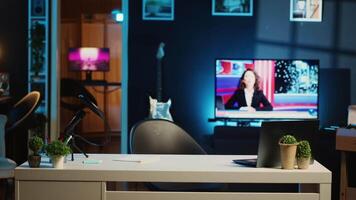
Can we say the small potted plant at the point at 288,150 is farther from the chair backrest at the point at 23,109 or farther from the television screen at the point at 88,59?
the television screen at the point at 88,59

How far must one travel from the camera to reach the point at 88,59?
30.4 ft

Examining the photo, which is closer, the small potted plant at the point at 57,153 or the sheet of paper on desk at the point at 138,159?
the small potted plant at the point at 57,153

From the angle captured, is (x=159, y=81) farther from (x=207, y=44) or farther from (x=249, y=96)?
(x=249, y=96)

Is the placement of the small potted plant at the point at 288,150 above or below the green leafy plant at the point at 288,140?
below

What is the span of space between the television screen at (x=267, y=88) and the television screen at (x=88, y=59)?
354 cm

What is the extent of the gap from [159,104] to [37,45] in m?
1.66

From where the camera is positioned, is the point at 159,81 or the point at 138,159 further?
the point at 159,81

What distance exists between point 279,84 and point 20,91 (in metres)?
2.96

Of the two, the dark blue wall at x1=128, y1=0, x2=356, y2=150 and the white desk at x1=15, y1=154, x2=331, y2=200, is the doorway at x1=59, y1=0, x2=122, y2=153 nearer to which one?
the dark blue wall at x1=128, y1=0, x2=356, y2=150

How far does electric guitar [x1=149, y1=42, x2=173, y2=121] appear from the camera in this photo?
20.4ft

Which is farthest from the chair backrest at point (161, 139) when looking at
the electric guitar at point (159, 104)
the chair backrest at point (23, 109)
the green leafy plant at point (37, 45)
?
the green leafy plant at point (37, 45)

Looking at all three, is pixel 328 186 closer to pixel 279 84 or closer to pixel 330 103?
pixel 279 84

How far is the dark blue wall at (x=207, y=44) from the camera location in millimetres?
6484

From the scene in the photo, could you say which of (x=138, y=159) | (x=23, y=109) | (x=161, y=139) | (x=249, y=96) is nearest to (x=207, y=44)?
(x=249, y=96)
